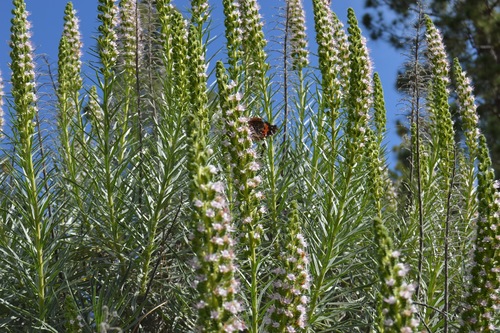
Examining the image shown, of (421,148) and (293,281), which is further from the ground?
(421,148)

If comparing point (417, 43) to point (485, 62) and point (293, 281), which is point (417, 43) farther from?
point (485, 62)

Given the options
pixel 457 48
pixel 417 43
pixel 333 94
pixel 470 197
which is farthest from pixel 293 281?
pixel 457 48

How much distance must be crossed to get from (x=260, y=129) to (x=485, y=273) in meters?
1.75

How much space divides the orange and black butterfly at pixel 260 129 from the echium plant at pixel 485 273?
150 centimetres

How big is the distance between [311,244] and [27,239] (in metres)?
1.57

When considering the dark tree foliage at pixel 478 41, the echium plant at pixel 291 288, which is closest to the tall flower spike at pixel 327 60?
the echium plant at pixel 291 288

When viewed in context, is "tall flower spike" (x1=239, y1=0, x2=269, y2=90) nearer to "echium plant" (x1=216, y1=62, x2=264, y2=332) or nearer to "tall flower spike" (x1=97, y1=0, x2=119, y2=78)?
"tall flower spike" (x1=97, y1=0, x2=119, y2=78)

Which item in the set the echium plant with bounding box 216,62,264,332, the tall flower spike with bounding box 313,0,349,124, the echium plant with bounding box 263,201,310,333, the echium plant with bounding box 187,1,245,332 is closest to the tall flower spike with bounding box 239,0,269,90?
the tall flower spike with bounding box 313,0,349,124

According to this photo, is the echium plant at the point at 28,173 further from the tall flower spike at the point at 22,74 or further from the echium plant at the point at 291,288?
the echium plant at the point at 291,288

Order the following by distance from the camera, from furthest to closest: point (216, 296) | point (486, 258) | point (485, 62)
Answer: point (485, 62)
point (486, 258)
point (216, 296)

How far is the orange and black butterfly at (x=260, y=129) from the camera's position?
4.34 meters

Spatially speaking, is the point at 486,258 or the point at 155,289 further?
the point at 155,289

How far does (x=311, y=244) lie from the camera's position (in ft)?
13.1

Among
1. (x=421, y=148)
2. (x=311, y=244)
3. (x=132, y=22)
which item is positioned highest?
(x=132, y=22)
